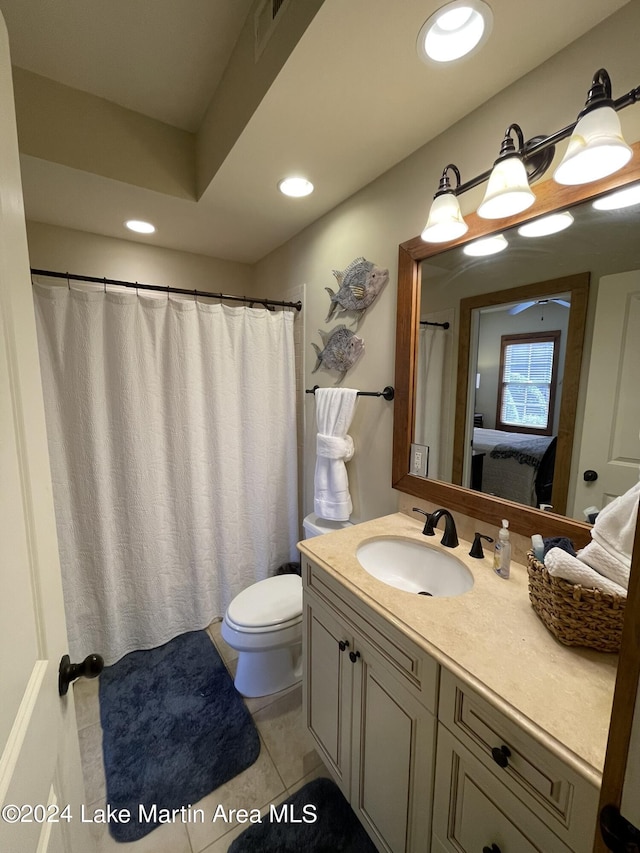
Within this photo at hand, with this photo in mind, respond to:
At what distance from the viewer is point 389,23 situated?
82cm

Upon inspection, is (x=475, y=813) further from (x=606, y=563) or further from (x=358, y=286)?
(x=358, y=286)

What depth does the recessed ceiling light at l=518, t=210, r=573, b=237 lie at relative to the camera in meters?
0.94

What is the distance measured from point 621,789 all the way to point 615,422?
78 centimetres

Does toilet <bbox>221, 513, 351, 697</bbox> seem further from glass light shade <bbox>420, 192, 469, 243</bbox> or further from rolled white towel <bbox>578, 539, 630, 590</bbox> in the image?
glass light shade <bbox>420, 192, 469, 243</bbox>

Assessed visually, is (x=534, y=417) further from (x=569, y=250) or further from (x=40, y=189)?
(x=40, y=189)

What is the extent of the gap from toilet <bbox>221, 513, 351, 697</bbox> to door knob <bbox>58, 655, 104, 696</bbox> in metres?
0.90

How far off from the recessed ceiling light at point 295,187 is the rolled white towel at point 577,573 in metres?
1.63

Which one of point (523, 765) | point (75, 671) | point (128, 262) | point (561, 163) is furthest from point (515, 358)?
point (128, 262)

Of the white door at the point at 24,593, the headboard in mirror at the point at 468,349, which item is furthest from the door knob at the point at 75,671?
the headboard in mirror at the point at 468,349

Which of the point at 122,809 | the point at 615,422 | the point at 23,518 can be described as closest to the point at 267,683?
the point at 122,809

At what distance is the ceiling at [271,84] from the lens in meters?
0.85

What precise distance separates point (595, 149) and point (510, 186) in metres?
0.17

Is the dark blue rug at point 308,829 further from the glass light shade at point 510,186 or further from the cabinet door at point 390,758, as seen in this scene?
the glass light shade at point 510,186

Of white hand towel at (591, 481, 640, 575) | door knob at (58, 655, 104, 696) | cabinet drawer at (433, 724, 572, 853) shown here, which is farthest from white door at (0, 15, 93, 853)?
white hand towel at (591, 481, 640, 575)
